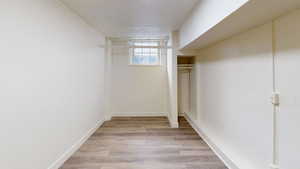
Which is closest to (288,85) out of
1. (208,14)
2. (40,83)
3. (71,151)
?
(208,14)

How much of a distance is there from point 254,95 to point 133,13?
2.10 meters

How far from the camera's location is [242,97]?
195 cm

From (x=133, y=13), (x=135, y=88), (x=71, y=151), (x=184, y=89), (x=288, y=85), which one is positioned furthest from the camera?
(x=135, y=88)

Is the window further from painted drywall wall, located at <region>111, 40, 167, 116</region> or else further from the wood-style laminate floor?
the wood-style laminate floor

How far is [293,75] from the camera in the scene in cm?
131

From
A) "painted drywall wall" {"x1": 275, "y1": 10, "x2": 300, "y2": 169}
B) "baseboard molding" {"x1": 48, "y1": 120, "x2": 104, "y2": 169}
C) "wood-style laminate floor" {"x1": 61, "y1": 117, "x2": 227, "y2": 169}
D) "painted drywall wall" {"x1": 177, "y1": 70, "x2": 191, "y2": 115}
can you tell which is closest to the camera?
"painted drywall wall" {"x1": 275, "y1": 10, "x2": 300, "y2": 169}

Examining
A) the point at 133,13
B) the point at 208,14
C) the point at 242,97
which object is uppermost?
the point at 133,13

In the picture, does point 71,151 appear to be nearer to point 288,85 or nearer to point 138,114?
point 138,114

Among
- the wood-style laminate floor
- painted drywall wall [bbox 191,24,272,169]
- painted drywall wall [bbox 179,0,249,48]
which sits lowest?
the wood-style laminate floor

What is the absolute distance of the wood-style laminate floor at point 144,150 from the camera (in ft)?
7.29

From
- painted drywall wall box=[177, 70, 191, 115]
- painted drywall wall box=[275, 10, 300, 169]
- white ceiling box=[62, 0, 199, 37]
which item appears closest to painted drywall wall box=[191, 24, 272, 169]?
painted drywall wall box=[275, 10, 300, 169]

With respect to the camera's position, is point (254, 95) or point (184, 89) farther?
point (184, 89)

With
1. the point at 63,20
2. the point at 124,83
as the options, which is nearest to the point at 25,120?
the point at 63,20

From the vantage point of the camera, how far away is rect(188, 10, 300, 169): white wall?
4.39 ft
